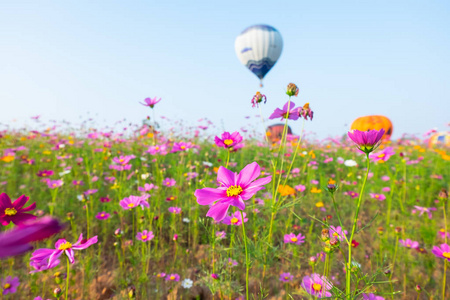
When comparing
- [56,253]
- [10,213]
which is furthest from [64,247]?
[10,213]

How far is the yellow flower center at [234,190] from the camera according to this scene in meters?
0.76

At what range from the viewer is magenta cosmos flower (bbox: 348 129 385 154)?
2.35 ft

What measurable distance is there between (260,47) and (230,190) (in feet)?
35.6

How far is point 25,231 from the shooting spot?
15cm

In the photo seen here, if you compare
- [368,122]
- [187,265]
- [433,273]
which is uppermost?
[368,122]

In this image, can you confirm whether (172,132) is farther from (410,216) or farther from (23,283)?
(410,216)

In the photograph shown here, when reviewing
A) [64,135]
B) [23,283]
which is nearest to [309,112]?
[23,283]

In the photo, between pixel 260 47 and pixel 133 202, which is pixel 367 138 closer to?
pixel 133 202

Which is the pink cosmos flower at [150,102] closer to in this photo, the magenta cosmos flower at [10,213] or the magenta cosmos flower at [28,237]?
the magenta cosmos flower at [10,213]

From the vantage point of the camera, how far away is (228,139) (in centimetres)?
107

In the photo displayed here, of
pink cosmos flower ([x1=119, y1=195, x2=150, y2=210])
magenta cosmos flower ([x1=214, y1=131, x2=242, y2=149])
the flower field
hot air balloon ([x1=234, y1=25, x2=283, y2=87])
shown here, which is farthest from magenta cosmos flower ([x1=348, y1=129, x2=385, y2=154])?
hot air balloon ([x1=234, y1=25, x2=283, y2=87])

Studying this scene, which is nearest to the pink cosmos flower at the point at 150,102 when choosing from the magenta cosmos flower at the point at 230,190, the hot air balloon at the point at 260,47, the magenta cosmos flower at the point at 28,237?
the magenta cosmos flower at the point at 230,190

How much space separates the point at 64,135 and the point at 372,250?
5369 millimetres

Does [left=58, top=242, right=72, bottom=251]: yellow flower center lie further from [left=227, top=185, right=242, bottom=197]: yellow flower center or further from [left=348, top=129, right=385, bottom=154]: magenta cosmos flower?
[left=348, top=129, right=385, bottom=154]: magenta cosmos flower
